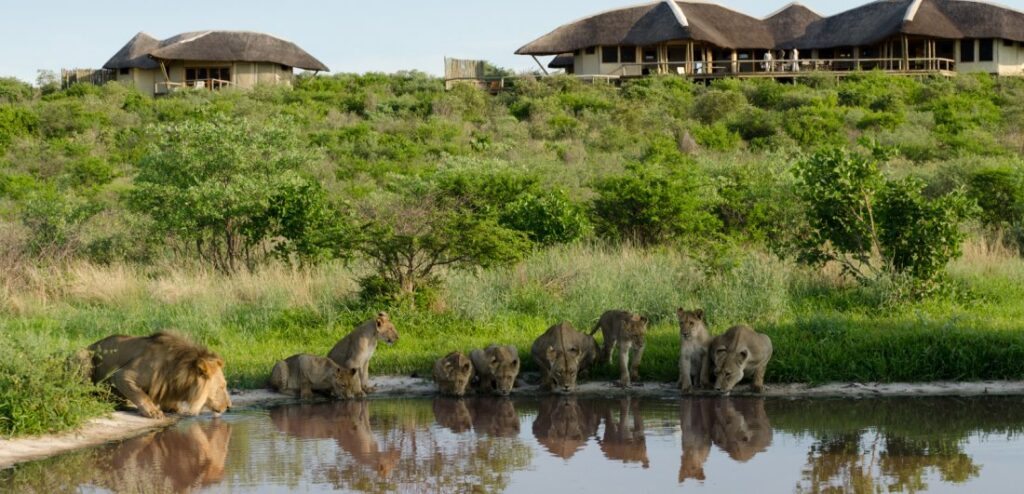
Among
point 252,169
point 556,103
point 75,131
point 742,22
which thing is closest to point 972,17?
point 742,22

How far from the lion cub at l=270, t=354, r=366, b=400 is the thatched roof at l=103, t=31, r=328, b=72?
53985 mm

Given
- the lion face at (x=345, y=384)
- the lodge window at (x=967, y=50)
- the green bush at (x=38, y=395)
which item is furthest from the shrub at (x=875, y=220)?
the lodge window at (x=967, y=50)

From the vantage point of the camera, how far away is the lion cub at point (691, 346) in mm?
12070

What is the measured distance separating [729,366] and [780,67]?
164 feet

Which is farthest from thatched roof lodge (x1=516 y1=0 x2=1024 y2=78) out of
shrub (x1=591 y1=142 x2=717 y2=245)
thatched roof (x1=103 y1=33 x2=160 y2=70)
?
shrub (x1=591 y1=142 x2=717 y2=245)

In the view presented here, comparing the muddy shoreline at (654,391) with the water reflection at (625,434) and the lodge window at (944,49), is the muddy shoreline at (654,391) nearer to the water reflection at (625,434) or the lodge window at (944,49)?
the water reflection at (625,434)

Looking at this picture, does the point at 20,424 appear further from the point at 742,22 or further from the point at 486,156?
the point at 742,22

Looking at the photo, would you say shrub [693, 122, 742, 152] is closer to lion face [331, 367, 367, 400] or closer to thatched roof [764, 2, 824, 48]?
thatched roof [764, 2, 824, 48]

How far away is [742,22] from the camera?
211 feet

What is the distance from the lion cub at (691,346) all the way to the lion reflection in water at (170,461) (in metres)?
4.28

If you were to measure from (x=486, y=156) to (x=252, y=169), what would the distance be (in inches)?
772

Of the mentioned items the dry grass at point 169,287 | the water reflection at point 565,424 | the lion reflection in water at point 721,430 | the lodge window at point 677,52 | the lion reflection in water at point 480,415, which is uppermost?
the lodge window at point 677,52

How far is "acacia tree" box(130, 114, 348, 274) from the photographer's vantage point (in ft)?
63.9

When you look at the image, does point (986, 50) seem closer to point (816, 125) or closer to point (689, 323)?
point (816, 125)
